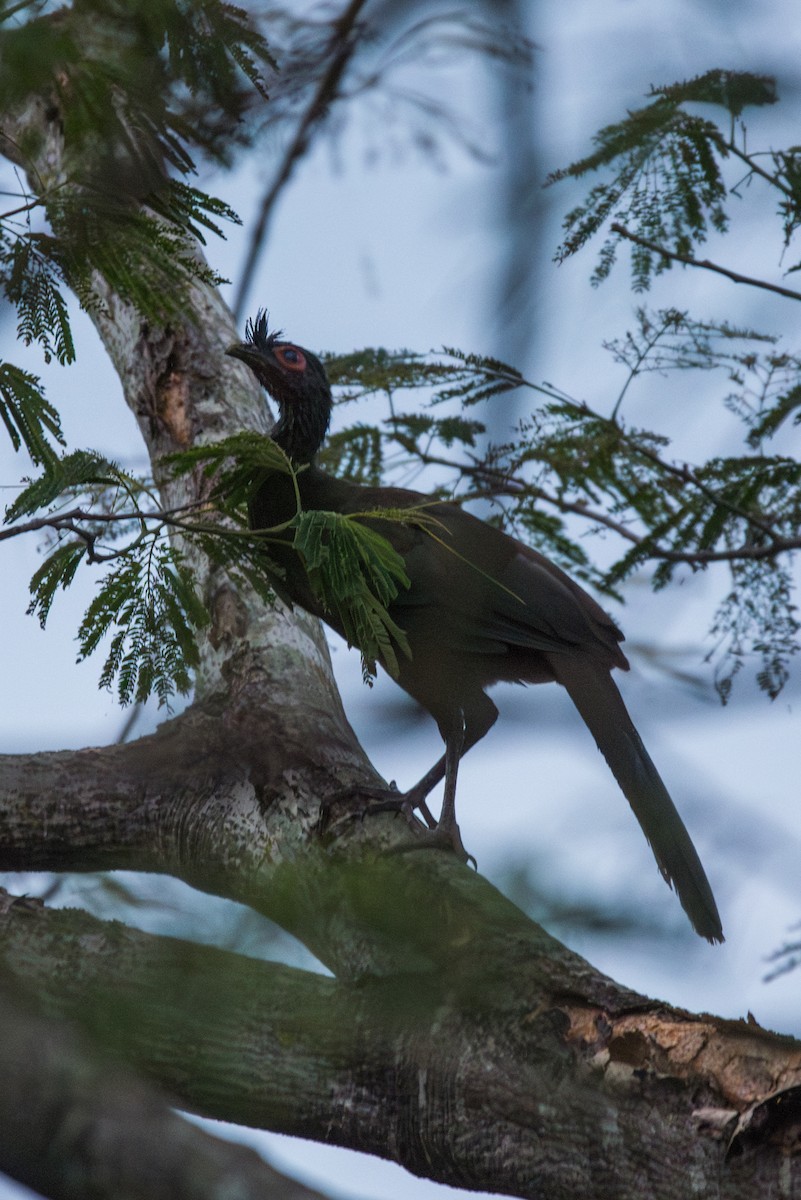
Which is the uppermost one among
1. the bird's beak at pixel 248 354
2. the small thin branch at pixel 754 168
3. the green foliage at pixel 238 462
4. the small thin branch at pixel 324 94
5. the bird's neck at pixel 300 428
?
the bird's beak at pixel 248 354

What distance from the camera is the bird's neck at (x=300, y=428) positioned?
15.7ft

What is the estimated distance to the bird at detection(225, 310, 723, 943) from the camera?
348cm

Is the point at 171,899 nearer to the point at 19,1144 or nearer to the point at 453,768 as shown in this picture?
the point at 19,1144

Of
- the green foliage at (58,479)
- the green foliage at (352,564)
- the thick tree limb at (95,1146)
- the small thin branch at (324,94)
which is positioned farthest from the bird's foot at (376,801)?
the thick tree limb at (95,1146)

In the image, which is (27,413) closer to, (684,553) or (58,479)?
(58,479)

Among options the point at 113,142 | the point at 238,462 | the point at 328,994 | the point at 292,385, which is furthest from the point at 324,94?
the point at 292,385

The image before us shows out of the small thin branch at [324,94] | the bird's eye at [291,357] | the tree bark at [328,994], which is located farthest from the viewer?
the bird's eye at [291,357]

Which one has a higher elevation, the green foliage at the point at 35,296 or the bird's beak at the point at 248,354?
the bird's beak at the point at 248,354

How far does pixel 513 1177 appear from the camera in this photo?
2.36 meters

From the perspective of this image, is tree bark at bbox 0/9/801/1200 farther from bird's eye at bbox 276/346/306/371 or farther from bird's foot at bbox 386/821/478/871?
bird's eye at bbox 276/346/306/371

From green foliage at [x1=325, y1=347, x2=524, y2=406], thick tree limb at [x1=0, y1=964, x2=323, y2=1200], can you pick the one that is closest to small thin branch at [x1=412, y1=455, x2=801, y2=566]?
green foliage at [x1=325, y1=347, x2=524, y2=406]

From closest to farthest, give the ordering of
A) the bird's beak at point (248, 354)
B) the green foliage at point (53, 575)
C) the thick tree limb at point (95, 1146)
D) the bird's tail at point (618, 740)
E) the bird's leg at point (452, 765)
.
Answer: the thick tree limb at point (95, 1146) < the green foliage at point (53, 575) < the bird's tail at point (618, 740) < the bird's leg at point (452, 765) < the bird's beak at point (248, 354)

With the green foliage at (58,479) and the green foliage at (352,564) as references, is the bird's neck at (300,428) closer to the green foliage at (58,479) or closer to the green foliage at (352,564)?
the green foliage at (58,479)

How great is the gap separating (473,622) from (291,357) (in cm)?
196
